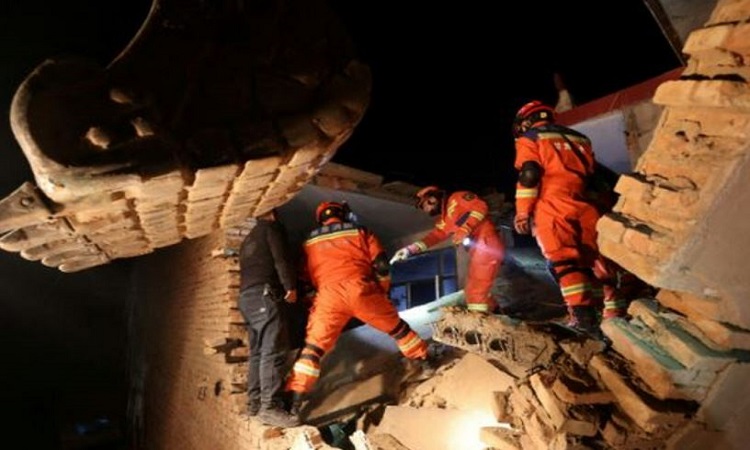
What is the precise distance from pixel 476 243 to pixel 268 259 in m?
2.33

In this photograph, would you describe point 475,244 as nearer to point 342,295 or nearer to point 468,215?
point 468,215

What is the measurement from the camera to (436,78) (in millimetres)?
11453

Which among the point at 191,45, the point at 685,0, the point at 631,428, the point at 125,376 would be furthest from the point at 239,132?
the point at 125,376

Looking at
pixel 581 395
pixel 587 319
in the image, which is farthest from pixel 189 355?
pixel 581 395

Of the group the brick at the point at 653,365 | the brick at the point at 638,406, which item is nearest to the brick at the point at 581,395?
the brick at the point at 638,406

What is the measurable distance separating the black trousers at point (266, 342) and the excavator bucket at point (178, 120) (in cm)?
270

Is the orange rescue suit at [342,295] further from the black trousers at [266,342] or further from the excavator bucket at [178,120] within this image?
the excavator bucket at [178,120]

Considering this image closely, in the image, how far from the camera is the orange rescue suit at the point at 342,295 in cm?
451

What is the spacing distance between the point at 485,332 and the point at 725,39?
9.49ft

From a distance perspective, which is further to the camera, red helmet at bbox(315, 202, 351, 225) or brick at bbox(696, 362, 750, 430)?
red helmet at bbox(315, 202, 351, 225)

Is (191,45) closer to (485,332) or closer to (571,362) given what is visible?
(571,362)

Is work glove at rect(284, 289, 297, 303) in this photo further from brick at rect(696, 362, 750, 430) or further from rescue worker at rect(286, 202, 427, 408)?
brick at rect(696, 362, 750, 430)

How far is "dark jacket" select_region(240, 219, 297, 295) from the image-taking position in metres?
4.68

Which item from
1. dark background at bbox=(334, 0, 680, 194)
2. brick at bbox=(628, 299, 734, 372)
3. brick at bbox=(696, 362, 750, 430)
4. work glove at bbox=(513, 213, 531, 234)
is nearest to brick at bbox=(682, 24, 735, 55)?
brick at bbox=(628, 299, 734, 372)
